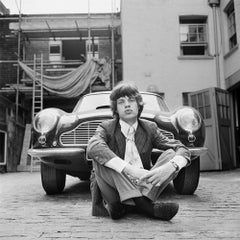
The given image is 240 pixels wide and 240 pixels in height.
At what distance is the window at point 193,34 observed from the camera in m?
11.8

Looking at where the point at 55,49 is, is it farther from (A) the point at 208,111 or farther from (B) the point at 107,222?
(B) the point at 107,222

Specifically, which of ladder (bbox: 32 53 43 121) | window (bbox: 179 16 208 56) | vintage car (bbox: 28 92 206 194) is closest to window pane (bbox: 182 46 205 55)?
window (bbox: 179 16 208 56)

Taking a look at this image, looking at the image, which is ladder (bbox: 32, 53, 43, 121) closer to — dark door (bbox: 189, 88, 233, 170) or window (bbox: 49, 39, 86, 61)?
window (bbox: 49, 39, 86, 61)

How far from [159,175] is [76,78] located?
9823mm

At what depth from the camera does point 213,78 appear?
11336mm

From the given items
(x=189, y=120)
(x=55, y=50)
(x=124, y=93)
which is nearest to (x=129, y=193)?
(x=124, y=93)

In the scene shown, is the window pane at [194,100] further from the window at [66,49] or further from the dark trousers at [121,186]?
the dark trousers at [121,186]

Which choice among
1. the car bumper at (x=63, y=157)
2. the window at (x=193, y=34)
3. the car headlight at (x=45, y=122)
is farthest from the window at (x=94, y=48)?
the car bumper at (x=63, y=157)

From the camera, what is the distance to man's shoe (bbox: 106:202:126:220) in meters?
2.64

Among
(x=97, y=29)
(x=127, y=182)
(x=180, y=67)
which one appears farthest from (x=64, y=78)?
(x=127, y=182)

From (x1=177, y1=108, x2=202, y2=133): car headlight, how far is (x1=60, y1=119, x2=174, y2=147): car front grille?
890mm

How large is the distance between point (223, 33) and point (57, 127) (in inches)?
348

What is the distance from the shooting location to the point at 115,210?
2.65m

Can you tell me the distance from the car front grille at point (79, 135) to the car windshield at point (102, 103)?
89cm
